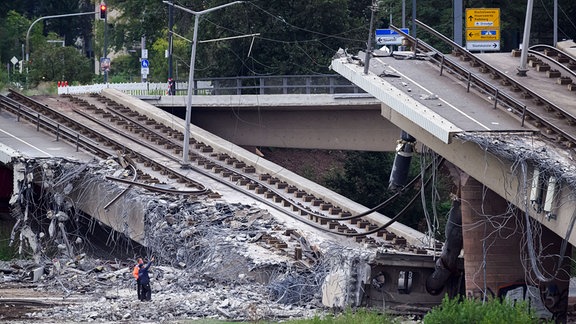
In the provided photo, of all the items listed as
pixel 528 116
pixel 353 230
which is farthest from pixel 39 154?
pixel 528 116

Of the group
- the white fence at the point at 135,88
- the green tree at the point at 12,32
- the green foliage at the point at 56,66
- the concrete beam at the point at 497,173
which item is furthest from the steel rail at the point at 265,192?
the green tree at the point at 12,32

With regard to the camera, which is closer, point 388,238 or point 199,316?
point 199,316

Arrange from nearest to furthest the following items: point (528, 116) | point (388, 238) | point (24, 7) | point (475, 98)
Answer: point (528, 116)
point (475, 98)
point (388, 238)
point (24, 7)

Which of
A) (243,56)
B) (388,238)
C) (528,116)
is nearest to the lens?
(528,116)

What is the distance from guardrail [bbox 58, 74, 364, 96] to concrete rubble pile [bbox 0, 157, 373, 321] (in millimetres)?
10364

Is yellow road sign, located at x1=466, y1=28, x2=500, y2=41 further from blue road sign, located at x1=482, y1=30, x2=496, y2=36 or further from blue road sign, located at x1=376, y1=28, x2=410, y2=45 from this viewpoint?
blue road sign, located at x1=376, y1=28, x2=410, y2=45

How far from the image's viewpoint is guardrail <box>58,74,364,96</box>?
1940 inches

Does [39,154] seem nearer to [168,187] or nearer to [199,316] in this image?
[168,187]

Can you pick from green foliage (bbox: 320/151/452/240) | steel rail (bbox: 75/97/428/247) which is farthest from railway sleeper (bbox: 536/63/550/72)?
green foliage (bbox: 320/151/452/240)

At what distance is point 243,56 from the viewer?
64562 millimetres

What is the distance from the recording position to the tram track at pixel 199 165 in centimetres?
3881

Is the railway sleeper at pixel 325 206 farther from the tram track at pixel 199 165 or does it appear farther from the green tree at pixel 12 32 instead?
the green tree at pixel 12 32

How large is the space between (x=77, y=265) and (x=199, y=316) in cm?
980

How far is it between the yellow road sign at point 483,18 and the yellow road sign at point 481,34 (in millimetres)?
196
